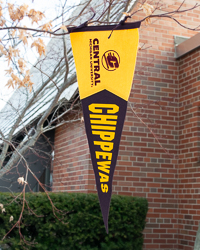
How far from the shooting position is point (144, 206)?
6.66 meters

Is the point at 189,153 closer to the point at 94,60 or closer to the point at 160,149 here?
the point at 160,149

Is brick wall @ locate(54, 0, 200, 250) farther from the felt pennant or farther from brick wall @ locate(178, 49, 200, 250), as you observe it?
the felt pennant

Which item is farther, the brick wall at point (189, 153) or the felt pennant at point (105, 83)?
the brick wall at point (189, 153)

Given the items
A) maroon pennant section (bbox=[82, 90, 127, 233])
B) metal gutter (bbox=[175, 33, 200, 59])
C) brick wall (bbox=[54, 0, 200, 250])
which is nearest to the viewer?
maroon pennant section (bbox=[82, 90, 127, 233])

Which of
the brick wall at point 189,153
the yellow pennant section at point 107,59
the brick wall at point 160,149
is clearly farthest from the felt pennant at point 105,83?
the brick wall at point 189,153

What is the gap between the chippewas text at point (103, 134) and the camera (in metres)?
3.47

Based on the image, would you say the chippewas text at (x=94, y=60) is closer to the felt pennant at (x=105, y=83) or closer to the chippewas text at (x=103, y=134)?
the felt pennant at (x=105, y=83)

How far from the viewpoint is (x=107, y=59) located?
361 cm

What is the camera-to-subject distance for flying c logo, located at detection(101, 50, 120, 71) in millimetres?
3602

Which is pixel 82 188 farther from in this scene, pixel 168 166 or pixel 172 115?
pixel 172 115

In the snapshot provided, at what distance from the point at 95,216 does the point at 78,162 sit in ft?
5.09

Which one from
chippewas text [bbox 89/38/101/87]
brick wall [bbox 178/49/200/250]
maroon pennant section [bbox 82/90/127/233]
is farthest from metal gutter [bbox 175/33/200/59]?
maroon pennant section [bbox 82/90/127/233]

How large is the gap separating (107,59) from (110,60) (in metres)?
0.03

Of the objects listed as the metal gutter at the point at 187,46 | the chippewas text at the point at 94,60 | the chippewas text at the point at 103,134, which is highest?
the metal gutter at the point at 187,46
